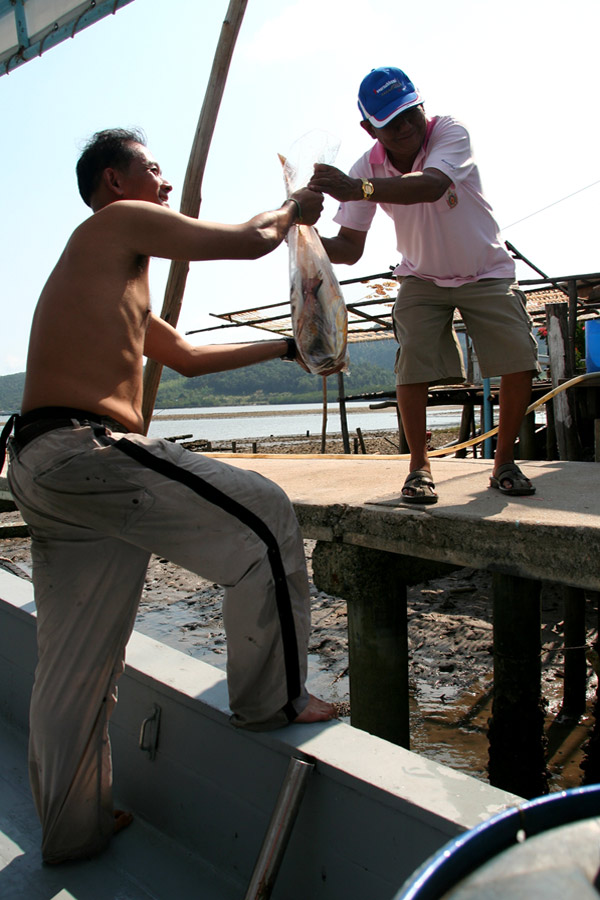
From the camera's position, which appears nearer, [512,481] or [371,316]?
[512,481]

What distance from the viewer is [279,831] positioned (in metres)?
1.91

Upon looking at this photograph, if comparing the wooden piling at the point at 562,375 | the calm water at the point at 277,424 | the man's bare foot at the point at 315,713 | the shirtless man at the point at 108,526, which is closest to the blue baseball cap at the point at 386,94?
the shirtless man at the point at 108,526

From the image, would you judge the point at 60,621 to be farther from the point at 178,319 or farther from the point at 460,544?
the point at 178,319

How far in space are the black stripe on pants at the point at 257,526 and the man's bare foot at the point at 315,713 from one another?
6cm

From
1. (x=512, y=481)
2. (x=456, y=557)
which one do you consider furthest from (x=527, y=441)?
(x=456, y=557)

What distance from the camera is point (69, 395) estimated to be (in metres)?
2.21

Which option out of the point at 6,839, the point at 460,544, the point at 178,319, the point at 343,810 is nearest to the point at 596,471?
the point at 460,544

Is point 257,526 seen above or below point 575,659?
above

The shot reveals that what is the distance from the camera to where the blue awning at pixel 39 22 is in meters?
4.03

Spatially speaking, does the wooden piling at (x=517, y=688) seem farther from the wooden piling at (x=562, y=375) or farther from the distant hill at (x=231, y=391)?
the distant hill at (x=231, y=391)

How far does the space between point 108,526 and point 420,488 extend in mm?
1674

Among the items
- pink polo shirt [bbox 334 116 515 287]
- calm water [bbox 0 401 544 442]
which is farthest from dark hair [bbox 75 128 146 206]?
calm water [bbox 0 401 544 442]

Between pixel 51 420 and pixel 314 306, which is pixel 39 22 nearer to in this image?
Answer: pixel 314 306

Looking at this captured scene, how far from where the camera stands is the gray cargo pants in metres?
2.11
